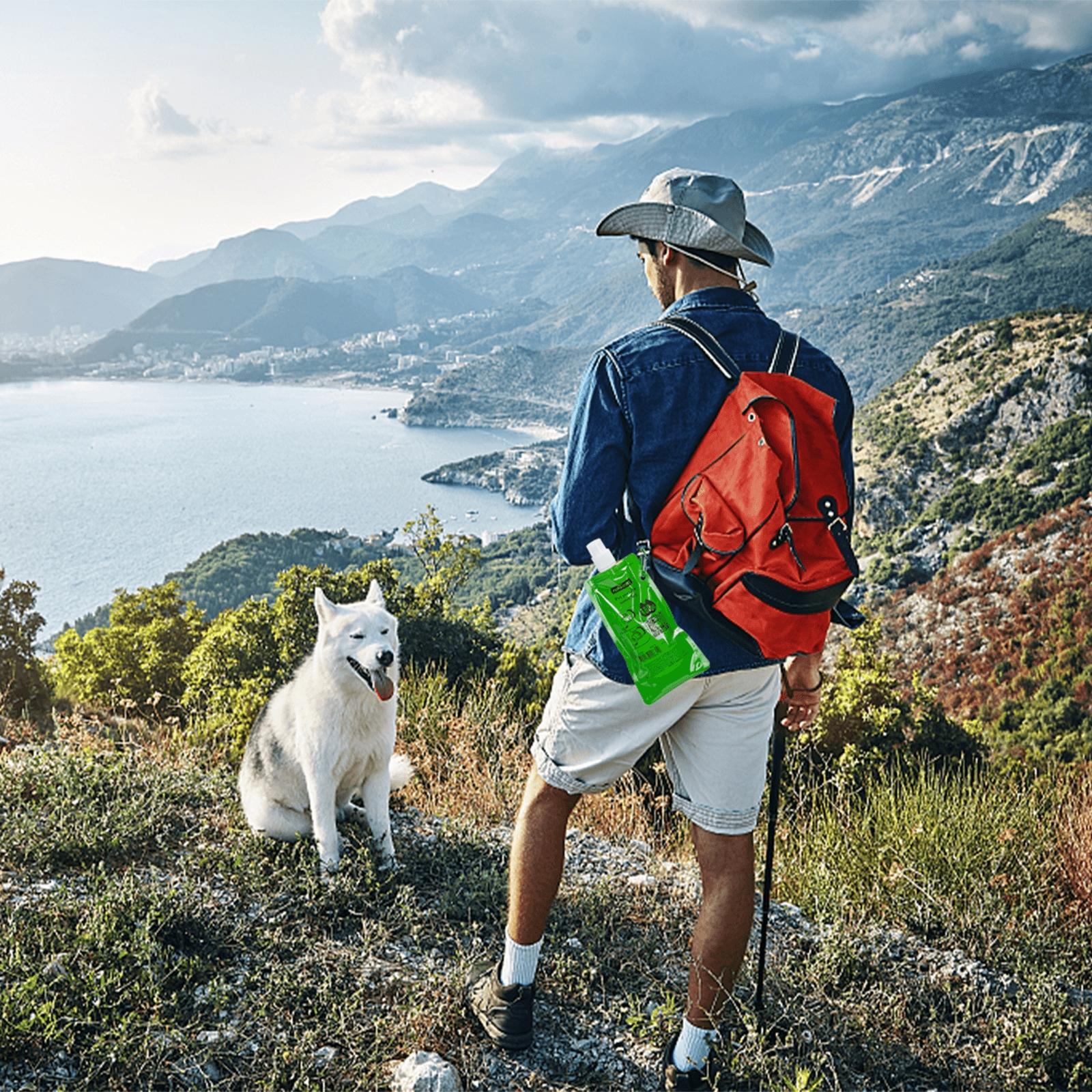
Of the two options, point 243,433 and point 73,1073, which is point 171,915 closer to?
point 73,1073

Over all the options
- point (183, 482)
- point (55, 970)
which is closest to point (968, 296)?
point (183, 482)

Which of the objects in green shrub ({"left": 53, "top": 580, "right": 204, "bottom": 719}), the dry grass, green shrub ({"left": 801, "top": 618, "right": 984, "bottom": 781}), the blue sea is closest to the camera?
the dry grass

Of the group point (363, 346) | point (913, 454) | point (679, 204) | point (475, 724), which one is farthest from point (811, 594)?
point (363, 346)

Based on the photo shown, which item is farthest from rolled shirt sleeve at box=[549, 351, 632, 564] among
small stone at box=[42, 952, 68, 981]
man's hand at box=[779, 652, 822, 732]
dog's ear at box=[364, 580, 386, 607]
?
small stone at box=[42, 952, 68, 981]

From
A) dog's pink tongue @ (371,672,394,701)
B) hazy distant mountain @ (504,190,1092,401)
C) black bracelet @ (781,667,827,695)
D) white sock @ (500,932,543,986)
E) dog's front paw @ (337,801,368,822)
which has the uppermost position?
hazy distant mountain @ (504,190,1092,401)

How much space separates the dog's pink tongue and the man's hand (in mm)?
1408

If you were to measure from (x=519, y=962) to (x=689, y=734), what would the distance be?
0.80 m

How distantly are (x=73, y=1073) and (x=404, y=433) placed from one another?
117 meters

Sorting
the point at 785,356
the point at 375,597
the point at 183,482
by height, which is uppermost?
the point at 785,356

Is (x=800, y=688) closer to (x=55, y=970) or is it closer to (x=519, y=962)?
(x=519, y=962)

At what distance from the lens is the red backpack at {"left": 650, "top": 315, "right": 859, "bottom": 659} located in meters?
1.80

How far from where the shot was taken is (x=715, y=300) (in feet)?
6.68

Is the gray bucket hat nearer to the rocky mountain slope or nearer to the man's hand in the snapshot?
the man's hand

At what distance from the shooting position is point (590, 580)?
76.7 inches
